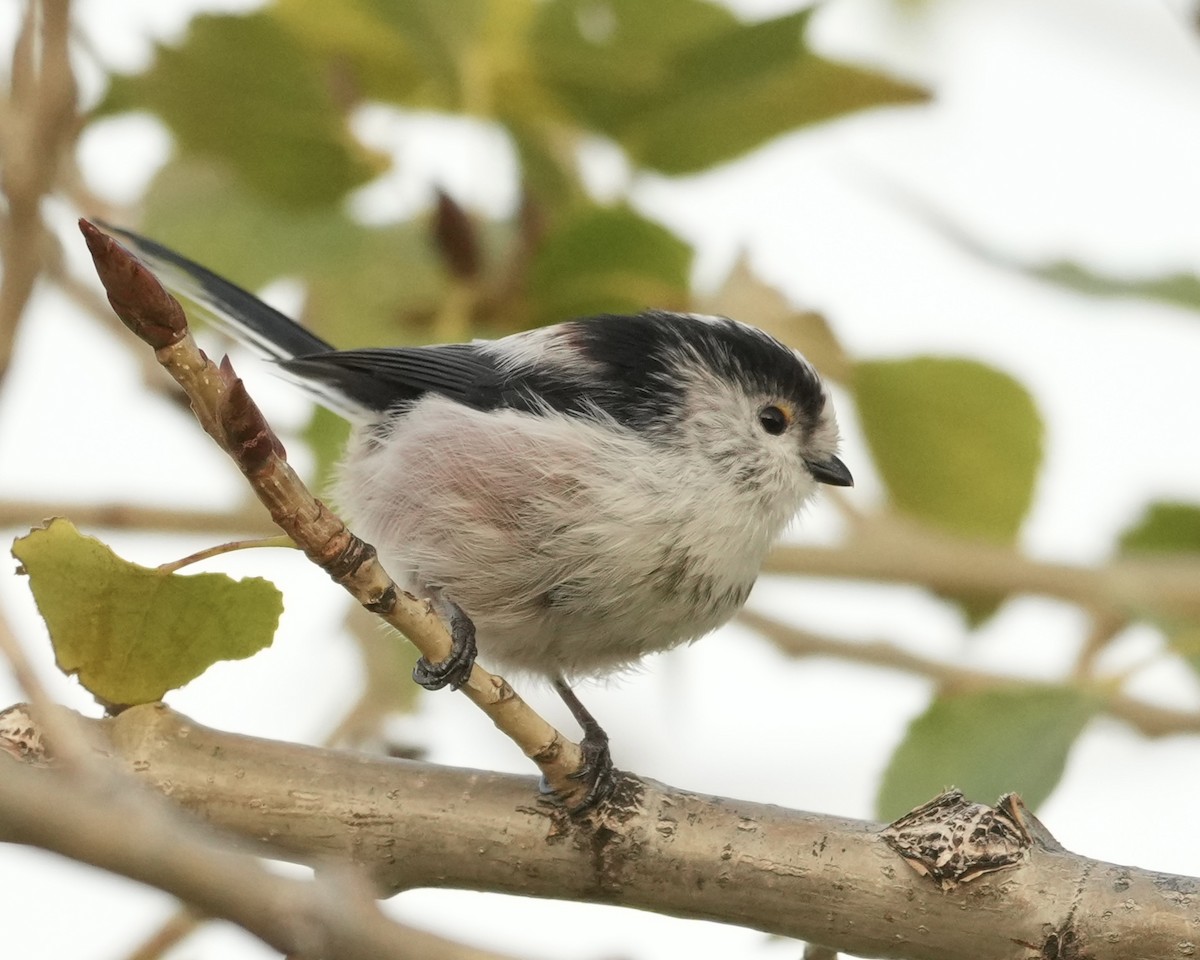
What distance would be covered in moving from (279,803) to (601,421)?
0.87 metres

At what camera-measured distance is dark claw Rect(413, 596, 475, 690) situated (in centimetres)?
153

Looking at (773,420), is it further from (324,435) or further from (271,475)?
(271,475)

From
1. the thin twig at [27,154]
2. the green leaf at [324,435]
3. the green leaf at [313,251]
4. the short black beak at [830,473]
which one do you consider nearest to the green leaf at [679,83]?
the green leaf at [313,251]

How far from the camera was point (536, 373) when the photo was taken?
233cm

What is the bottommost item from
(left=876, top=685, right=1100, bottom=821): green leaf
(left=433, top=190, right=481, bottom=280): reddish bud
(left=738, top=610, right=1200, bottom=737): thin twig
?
(left=876, top=685, right=1100, bottom=821): green leaf

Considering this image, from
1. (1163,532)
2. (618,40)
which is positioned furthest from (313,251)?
(1163,532)

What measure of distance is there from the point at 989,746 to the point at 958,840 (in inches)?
11.8

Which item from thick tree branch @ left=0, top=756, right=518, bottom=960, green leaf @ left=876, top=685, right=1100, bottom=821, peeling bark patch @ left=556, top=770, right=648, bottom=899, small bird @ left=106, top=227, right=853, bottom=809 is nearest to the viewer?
thick tree branch @ left=0, top=756, right=518, bottom=960

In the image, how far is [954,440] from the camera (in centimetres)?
245

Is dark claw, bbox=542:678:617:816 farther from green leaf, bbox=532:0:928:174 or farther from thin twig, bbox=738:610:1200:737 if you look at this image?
green leaf, bbox=532:0:928:174

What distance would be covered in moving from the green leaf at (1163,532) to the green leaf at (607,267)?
0.94 metres

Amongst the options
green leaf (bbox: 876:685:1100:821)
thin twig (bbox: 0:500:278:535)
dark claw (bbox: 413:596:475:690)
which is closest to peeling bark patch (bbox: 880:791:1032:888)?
green leaf (bbox: 876:685:1100:821)

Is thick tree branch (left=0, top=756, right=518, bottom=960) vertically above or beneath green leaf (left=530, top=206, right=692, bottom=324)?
beneath

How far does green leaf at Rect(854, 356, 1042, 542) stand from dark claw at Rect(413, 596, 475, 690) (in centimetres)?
78
